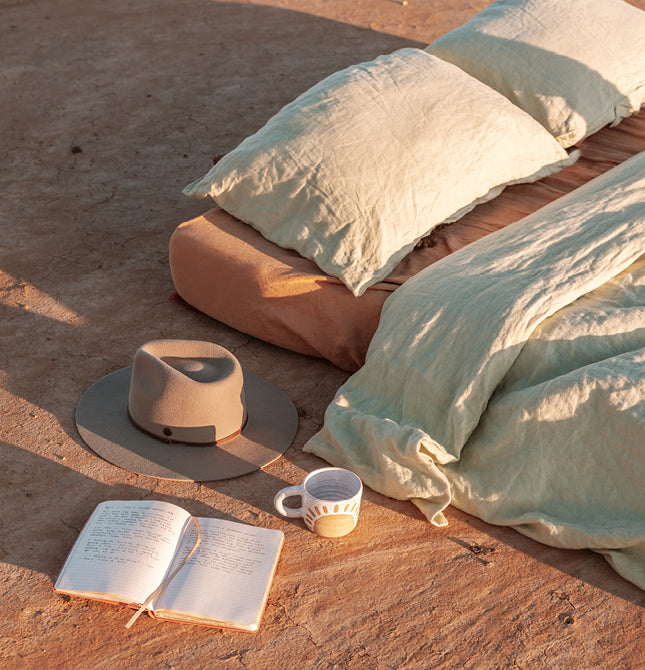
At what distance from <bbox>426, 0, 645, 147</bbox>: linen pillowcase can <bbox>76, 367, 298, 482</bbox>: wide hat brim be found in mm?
1538

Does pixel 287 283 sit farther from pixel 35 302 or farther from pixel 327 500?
pixel 35 302

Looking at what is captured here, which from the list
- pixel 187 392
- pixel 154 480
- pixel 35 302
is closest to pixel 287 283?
pixel 187 392

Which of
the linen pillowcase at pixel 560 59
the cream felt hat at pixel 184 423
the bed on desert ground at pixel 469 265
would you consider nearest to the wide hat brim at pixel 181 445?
the cream felt hat at pixel 184 423

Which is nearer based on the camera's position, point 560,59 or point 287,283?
point 287,283

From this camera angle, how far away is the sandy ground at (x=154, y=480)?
1.80 m

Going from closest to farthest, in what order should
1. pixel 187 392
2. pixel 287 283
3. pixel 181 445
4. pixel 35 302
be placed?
pixel 187 392
pixel 181 445
pixel 287 283
pixel 35 302

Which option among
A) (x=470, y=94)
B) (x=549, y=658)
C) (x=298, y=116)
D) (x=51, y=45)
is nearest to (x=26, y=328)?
(x=298, y=116)

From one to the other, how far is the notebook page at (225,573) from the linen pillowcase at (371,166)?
0.82 metres

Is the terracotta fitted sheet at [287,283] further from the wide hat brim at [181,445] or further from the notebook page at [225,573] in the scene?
the notebook page at [225,573]

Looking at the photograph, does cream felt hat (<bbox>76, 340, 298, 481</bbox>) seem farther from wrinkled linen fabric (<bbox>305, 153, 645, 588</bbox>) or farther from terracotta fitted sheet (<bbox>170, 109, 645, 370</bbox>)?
terracotta fitted sheet (<bbox>170, 109, 645, 370</bbox>)

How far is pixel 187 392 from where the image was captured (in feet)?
7.19

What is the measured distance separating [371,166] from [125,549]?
4.43 feet

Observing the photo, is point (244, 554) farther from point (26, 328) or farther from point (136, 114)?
point (136, 114)

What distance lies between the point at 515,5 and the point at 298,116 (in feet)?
4.34
